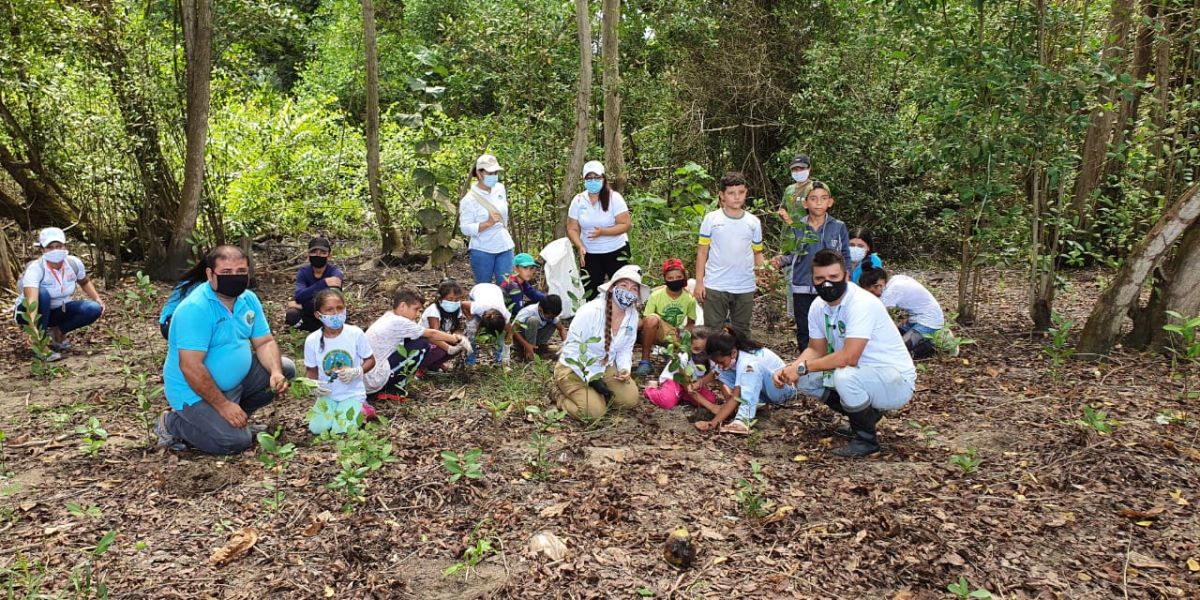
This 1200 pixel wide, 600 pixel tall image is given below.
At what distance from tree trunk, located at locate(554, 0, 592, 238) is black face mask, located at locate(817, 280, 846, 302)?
486cm

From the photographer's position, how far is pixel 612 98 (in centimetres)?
930

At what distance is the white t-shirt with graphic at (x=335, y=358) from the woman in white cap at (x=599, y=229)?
93.3 inches

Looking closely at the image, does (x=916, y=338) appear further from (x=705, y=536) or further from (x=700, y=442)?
(x=705, y=536)

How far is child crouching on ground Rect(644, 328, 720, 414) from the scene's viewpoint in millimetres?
5508

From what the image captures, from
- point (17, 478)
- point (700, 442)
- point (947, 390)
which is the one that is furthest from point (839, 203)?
point (17, 478)

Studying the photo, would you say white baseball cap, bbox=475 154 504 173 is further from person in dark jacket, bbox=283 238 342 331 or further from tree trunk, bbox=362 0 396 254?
tree trunk, bbox=362 0 396 254

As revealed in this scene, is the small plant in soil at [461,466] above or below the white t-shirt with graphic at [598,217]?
below

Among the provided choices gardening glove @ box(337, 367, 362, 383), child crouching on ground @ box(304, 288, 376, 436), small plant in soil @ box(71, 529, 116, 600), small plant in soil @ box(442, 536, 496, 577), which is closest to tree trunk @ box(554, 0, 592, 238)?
child crouching on ground @ box(304, 288, 376, 436)

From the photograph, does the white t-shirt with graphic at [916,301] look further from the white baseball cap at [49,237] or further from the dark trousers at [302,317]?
the white baseball cap at [49,237]

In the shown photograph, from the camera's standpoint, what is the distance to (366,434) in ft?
14.4

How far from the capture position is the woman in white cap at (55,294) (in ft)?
22.8

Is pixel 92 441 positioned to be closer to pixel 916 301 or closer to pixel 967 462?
pixel 967 462

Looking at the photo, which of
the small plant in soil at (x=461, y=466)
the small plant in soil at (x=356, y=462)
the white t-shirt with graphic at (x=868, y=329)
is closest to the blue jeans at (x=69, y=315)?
the small plant in soil at (x=356, y=462)

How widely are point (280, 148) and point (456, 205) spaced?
3.04 m
